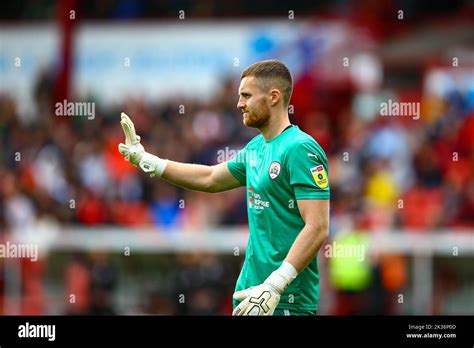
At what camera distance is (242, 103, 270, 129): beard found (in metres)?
7.66

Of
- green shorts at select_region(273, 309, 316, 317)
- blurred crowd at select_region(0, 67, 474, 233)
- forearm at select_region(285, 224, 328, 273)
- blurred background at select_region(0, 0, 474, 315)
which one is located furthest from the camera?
blurred crowd at select_region(0, 67, 474, 233)

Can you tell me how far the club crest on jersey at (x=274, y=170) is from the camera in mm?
7527

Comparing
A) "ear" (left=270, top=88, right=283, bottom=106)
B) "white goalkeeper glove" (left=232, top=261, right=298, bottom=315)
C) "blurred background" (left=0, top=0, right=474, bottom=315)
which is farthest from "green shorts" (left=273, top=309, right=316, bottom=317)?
"blurred background" (left=0, top=0, right=474, bottom=315)

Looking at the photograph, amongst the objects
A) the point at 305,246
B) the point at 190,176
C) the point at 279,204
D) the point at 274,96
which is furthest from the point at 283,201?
the point at 190,176

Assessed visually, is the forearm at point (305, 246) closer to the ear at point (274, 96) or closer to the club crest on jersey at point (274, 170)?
the club crest on jersey at point (274, 170)

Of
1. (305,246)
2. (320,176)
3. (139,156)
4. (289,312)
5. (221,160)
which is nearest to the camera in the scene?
(305,246)

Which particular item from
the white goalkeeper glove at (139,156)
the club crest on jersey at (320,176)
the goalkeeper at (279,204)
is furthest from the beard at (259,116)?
the white goalkeeper glove at (139,156)

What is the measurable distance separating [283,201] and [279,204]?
0.03m

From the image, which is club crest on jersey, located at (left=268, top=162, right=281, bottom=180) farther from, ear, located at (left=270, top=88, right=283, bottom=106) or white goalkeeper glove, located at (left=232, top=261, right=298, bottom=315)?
white goalkeeper glove, located at (left=232, top=261, right=298, bottom=315)

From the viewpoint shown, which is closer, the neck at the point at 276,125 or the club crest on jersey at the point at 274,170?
the club crest on jersey at the point at 274,170

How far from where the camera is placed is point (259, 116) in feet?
25.2

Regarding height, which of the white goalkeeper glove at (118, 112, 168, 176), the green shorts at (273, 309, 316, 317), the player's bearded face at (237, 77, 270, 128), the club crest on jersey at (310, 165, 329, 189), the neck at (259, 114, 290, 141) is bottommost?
the green shorts at (273, 309, 316, 317)

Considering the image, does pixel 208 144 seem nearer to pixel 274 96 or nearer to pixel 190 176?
pixel 190 176

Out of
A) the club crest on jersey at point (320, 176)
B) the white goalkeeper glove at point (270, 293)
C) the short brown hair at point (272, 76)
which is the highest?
the short brown hair at point (272, 76)
